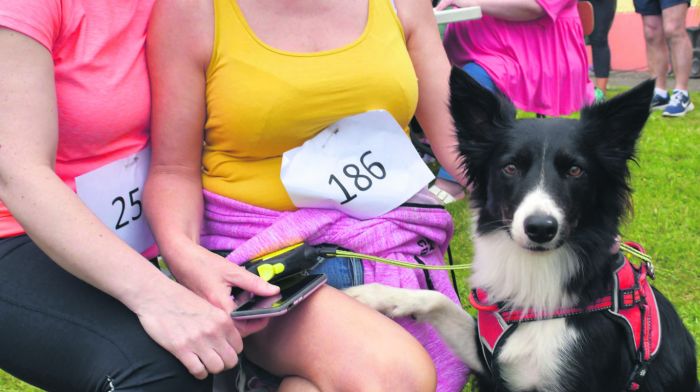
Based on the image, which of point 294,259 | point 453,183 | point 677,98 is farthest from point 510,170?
point 677,98

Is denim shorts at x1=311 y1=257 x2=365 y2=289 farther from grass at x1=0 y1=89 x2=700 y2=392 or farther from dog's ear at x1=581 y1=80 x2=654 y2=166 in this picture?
grass at x1=0 y1=89 x2=700 y2=392

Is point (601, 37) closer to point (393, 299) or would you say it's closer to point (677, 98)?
point (677, 98)

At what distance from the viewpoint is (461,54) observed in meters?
4.63

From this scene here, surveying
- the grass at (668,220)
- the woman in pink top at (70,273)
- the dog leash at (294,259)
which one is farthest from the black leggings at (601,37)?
the woman in pink top at (70,273)

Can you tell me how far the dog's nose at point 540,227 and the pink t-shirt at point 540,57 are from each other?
2.64m

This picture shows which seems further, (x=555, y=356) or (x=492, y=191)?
(x=492, y=191)

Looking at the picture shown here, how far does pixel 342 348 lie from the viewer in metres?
1.66

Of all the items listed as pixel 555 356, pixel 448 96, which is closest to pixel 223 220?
pixel 448 96

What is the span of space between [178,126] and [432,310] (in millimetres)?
832

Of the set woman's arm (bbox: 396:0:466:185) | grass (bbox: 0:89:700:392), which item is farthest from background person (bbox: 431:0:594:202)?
woman's arm (bbox: 396:0:466:185)

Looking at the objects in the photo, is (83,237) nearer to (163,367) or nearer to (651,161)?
(163,367)

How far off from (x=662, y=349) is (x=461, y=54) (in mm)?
2924

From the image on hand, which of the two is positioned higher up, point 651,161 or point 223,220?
point 223,220

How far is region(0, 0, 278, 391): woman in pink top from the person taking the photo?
58.8 inches
